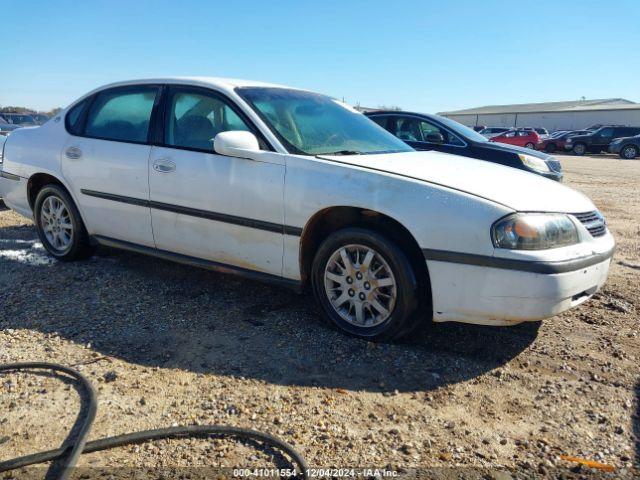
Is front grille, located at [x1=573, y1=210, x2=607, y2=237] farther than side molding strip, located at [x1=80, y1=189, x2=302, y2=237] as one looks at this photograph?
No

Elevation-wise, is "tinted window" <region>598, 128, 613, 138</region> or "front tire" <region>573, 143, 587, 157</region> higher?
"tinted window" <region>598, 128, 613, 138</region>

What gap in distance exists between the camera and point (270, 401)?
8.96ft

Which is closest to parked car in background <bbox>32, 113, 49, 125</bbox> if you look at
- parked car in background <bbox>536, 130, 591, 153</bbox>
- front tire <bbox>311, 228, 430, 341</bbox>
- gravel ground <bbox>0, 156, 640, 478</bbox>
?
gravel ground <bbox>0, 156, 640, 478</bbox>

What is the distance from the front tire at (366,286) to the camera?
3220 mm

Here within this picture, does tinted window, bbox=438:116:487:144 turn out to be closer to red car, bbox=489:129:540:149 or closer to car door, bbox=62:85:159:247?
car door, bbox=62:85:159:247

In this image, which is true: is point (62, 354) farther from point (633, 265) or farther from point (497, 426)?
point (633, 265)

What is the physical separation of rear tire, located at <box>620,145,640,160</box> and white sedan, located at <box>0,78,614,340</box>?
26.3 m

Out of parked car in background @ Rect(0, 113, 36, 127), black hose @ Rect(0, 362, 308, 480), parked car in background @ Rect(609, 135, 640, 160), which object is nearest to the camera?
black hose @ Rect(0, 362, 308, 480)

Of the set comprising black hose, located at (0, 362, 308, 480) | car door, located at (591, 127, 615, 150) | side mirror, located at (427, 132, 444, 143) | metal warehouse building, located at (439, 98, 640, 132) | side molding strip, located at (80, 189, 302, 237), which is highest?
metal warehouse building, located at (439, 98, 640, 132)

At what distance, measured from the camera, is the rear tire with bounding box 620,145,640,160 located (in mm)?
26047

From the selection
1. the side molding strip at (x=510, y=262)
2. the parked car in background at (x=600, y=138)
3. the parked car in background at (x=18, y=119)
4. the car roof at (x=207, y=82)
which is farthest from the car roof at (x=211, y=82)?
the parked car in background at (x=600, y=138)

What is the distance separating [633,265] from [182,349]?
4388 mm

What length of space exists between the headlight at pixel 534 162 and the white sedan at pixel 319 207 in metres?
4.67

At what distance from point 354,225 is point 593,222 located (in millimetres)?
1492
